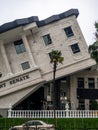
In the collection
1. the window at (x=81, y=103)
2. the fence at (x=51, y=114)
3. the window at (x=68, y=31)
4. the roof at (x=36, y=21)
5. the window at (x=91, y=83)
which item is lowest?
the fence at (x=51, y=114)

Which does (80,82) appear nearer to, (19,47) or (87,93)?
(87,93)

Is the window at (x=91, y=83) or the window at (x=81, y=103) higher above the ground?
the window at (x=91, y=83)

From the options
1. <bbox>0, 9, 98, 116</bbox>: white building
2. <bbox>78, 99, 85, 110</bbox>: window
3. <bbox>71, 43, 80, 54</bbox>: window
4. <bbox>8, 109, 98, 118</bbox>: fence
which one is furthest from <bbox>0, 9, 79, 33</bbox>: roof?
<bbox>78, 99, 85, 110</bbox>: window

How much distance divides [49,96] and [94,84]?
6.60 meters

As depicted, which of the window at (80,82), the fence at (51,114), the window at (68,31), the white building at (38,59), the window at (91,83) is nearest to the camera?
the fence at (51,114)

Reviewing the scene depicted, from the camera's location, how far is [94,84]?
59.6m

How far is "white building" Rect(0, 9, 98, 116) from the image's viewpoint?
52.4 meters

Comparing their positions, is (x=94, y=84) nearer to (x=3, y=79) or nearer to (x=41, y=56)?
(x=41, y=56)

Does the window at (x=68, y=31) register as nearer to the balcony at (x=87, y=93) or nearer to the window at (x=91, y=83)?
the balcony at (x=87, y=93)

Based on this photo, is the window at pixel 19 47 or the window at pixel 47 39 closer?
the window at pixel 47 39

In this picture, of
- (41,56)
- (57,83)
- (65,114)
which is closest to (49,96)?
(57,83)

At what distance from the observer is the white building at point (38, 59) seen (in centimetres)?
5241

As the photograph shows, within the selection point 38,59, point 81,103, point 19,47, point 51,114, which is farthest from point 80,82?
point 51,114

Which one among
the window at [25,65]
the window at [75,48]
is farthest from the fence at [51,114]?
the window at [75,48]
